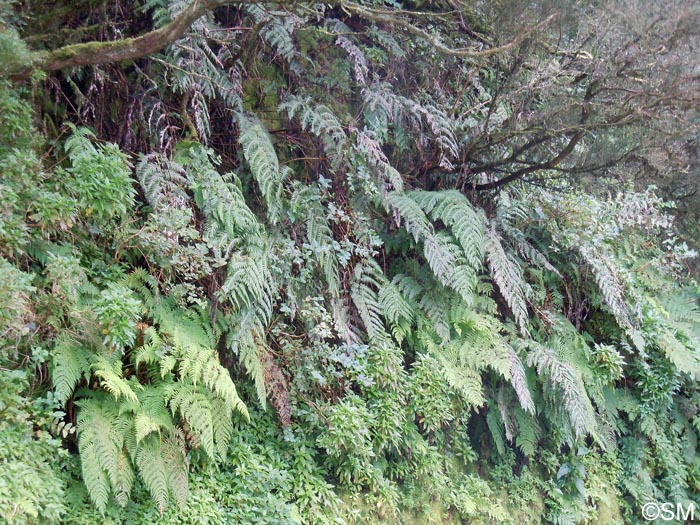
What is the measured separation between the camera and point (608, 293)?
6.00 m

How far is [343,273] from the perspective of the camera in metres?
5.08

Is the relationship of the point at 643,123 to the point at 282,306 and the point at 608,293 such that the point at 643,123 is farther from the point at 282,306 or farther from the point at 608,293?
the point at 282,306

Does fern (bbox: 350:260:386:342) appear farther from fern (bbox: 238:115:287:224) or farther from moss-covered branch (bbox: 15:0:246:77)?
moss-covered branch (bbox: 15:0:246:77)

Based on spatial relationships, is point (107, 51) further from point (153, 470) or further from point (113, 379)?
point (153, 470)

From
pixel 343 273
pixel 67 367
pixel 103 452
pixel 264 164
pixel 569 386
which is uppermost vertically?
pixel 569 386

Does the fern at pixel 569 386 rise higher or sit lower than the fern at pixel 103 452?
higher

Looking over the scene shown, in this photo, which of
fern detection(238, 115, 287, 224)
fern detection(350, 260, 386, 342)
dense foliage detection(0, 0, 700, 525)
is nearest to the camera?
dense foliage detection(0, 0, 700, 525)

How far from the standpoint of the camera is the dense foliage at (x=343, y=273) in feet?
11.1

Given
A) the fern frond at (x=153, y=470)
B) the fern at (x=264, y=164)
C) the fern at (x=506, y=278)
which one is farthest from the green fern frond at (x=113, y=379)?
the fern at (x=506, y=278)

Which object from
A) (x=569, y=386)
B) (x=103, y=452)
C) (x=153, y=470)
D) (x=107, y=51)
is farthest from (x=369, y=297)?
(x=107, y=51)

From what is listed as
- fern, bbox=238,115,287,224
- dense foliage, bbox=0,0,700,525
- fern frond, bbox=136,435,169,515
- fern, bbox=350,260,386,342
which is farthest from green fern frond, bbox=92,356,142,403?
fern, bbox=350,260,386,342

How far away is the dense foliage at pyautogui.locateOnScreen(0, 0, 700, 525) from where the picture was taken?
3.38 metres

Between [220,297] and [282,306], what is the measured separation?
0.56 metres

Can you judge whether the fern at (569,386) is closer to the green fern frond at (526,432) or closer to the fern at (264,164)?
the green fern frond at (526,432)
